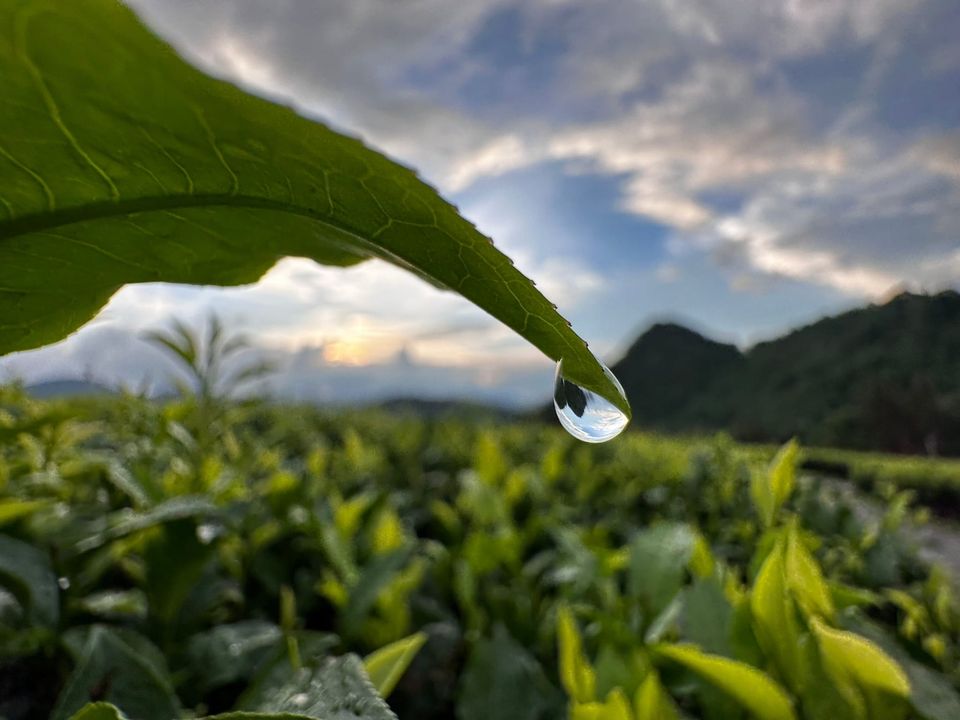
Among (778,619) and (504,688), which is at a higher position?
(778,619)

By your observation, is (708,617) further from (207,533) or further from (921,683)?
Answer: (207,533)

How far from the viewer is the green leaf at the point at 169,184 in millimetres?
427

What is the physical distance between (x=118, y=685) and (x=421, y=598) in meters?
1.02

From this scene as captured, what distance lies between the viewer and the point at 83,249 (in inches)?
22.7

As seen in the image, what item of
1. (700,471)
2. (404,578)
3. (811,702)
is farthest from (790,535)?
(700,471)

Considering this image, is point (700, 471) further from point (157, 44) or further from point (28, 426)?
point (157, 44)

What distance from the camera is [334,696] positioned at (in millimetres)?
668

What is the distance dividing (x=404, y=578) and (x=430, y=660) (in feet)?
0.73

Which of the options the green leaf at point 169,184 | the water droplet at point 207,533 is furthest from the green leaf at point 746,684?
the water droplet at point 207,533

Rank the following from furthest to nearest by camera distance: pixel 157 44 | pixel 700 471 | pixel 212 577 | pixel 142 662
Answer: pixel 700 471, pixel 212 577, pixel 142 662, pixel 157 44

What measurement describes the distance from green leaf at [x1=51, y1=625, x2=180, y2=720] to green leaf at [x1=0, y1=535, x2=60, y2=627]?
279 millimetres

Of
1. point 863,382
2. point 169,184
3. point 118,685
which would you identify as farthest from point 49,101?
point 863,382

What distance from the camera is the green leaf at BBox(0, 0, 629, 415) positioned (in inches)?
16.8

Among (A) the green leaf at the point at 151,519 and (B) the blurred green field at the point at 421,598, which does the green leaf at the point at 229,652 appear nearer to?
(B) the blurred green field at the point at 421,598
